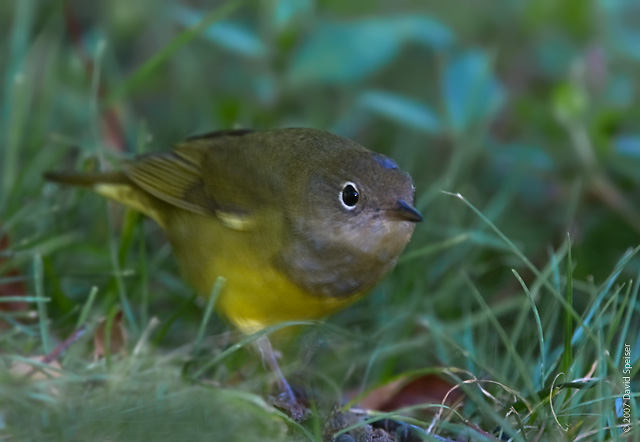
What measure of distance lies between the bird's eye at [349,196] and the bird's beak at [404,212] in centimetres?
13

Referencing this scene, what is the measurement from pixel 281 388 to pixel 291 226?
1.72 ft

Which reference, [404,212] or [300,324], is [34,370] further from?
[404,212]

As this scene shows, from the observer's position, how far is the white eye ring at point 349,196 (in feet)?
9.43

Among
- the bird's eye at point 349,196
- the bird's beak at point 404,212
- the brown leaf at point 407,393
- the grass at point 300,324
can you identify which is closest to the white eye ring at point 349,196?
the bird's eye at point 349,196

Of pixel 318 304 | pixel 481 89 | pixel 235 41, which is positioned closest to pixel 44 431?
pixel 318 304

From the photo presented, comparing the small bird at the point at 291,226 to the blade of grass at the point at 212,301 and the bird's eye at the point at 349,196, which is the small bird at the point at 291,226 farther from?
the blade of grass at the point at 212,301

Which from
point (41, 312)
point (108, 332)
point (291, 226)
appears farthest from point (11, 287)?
point (291, 226)

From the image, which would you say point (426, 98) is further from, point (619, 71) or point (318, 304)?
point (318, 304)

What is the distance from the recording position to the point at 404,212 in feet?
9.12

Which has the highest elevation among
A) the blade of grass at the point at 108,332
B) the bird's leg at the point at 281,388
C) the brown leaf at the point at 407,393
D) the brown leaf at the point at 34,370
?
the blade of grass at the point at 108,332

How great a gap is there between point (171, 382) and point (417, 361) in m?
1.02

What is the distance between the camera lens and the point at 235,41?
436 cm

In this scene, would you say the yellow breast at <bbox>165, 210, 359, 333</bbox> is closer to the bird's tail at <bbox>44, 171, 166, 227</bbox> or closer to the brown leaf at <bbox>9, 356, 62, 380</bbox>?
the bird's tail at <bbox>44, 171, 166, 227</bbox>

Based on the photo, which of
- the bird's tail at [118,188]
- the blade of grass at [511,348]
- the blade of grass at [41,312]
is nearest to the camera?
the blade of grass at [511,348]
